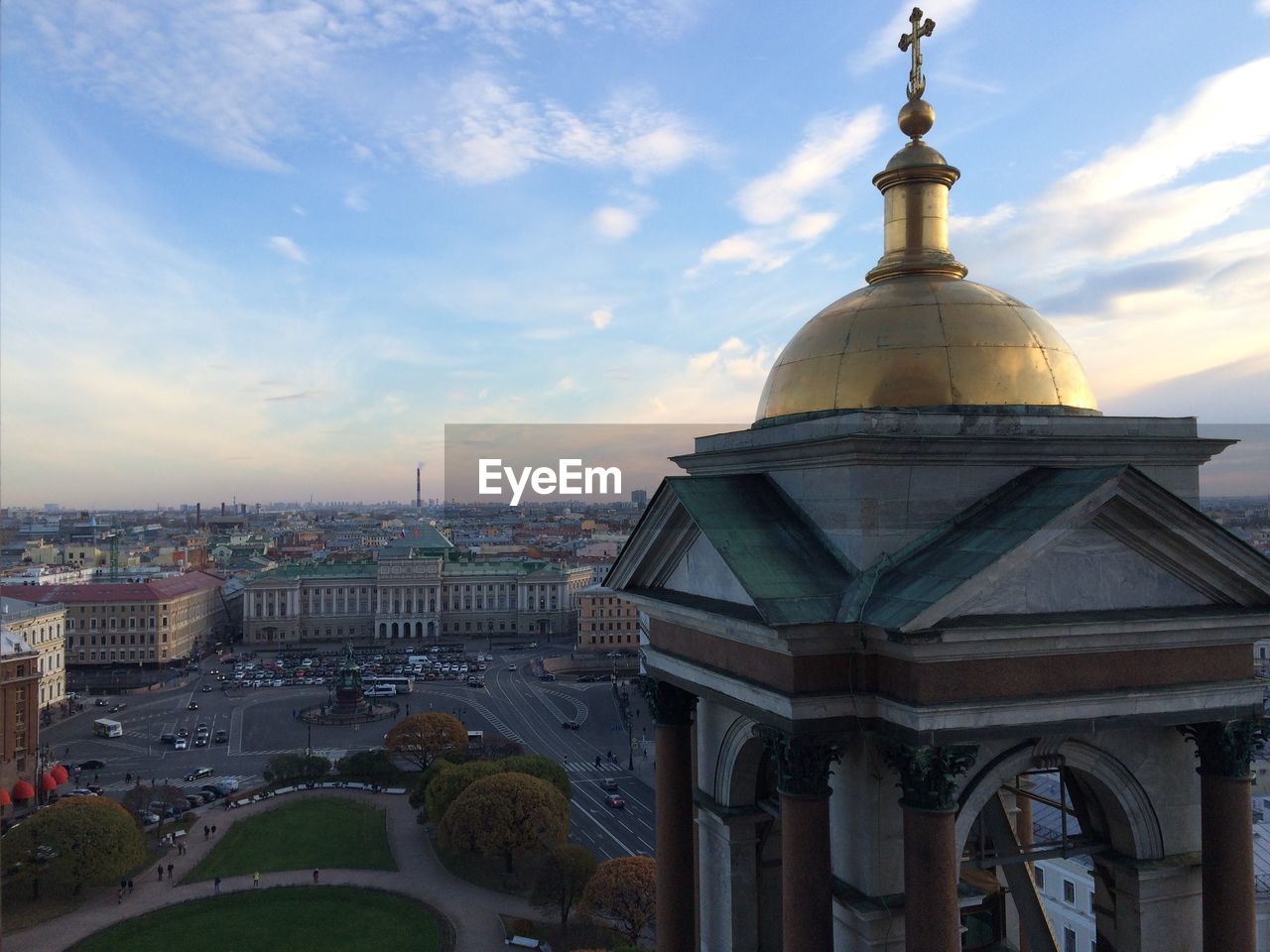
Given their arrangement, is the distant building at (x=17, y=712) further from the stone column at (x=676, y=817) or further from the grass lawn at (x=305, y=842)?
the stone column at (x=676, y=817)

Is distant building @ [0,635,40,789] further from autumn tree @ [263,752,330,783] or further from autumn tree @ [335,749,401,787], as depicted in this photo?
autumn tree @ [335,749,401,787]

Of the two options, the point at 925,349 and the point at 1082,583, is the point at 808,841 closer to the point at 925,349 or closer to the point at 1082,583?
the point at 1082,583

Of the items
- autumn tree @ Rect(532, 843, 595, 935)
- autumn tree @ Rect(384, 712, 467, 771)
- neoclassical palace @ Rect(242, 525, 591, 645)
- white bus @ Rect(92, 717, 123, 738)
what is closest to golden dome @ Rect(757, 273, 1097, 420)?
autumn tree @ Rect(532, 843, 595, 935)

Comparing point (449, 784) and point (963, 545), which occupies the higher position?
point (963, 545)

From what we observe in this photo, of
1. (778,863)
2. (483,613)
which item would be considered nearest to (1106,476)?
(778,863)

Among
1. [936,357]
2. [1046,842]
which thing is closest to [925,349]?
[936,357]

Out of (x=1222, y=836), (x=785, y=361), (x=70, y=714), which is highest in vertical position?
(x=785, y=361)

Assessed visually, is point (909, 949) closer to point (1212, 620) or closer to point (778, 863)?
point (778, 863)
